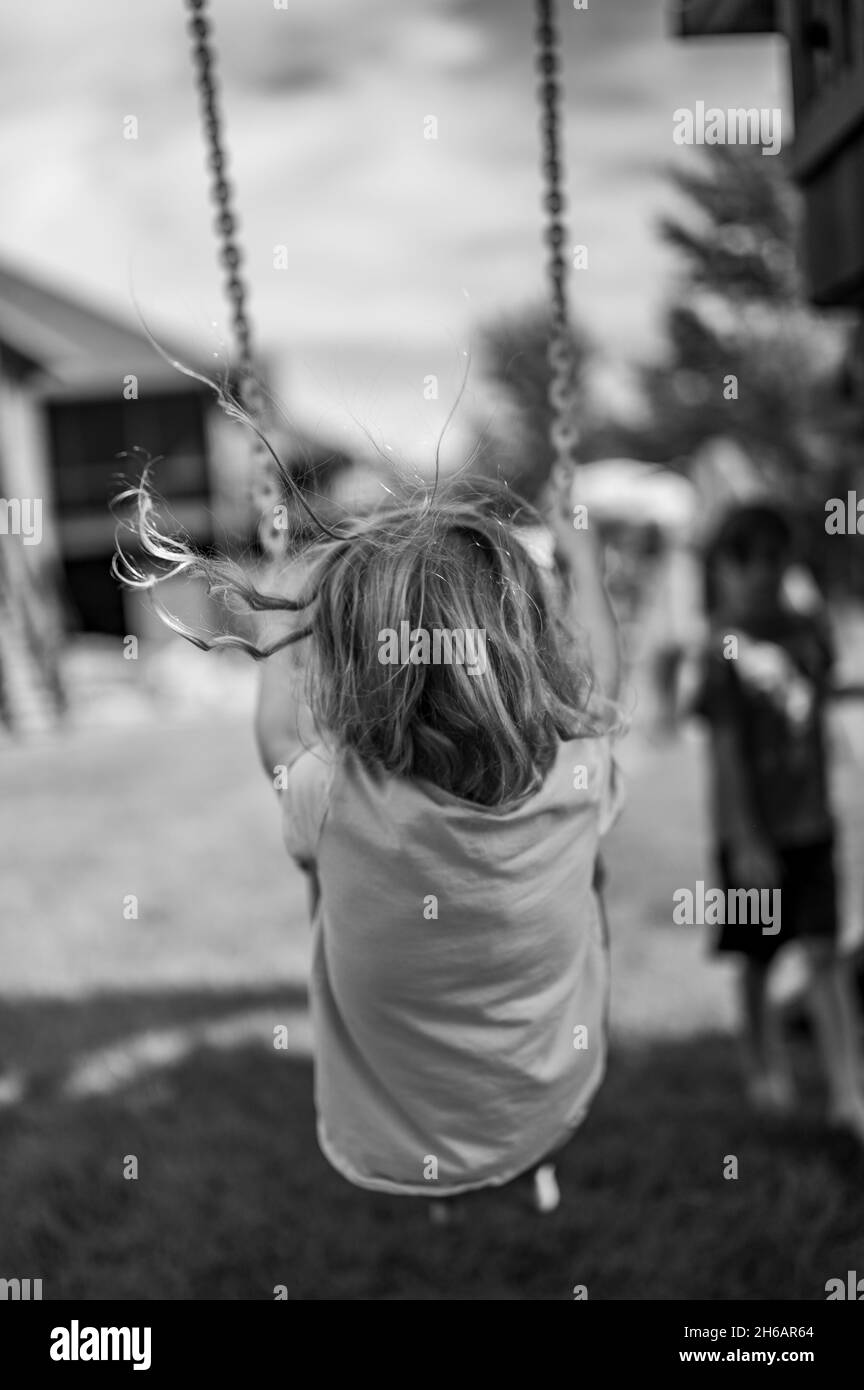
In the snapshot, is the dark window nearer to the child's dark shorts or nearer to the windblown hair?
the child's dark shorts

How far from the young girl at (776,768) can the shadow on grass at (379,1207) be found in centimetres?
32

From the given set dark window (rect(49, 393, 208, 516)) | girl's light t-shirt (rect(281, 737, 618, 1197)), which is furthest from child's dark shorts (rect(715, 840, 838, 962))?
dark window (rect(49, 393, 208, 516))

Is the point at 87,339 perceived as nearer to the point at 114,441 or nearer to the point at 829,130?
the point at 114,441

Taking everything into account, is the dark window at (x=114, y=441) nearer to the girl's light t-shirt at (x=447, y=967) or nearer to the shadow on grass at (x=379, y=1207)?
the shadow on grass at (x=379, y=1207)

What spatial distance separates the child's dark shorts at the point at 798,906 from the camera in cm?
354

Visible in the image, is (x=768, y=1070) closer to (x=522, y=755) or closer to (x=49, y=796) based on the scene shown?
(x=522, y=755)

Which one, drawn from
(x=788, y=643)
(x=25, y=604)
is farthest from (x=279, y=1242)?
(x=25, y=604)

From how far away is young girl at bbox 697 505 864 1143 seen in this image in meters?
3.53

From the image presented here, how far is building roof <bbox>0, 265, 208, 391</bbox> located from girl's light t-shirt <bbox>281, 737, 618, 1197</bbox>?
948 inches

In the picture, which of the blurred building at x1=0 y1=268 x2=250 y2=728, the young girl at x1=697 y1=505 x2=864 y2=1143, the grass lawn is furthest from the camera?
the blurred building at x1=0 y1=268 x2=250 y2=728

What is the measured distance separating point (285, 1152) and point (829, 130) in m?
2.79

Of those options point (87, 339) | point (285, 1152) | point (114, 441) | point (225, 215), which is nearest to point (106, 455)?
point (114, 441)

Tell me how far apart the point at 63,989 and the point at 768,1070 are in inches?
105

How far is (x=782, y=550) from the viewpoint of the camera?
11.8 ft
